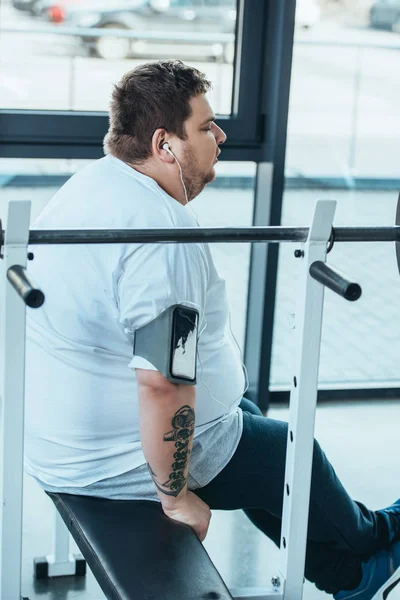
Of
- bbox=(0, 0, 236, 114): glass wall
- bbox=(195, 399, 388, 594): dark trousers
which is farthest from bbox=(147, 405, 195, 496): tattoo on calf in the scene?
bbox=(0, 0, 236, 114): glass wall

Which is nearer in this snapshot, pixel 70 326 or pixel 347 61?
pixel 70 326

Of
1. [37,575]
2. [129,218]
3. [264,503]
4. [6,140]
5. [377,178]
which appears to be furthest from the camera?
[377,178]

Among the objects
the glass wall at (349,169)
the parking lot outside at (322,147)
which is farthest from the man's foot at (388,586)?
the glass wall at (349,169)

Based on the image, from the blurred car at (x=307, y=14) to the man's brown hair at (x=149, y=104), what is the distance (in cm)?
132

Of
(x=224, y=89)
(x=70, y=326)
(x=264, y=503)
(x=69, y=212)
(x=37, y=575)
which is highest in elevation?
(x=224, y=89)

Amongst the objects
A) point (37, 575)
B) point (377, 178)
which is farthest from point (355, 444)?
point (37, 575)

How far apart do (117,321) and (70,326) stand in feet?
0.28

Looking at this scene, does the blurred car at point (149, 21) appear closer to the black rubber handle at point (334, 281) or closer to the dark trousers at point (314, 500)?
the dark trousers at point (314, 500)

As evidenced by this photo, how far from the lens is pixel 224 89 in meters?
2.87

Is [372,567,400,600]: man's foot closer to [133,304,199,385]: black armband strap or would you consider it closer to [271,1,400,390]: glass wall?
[133,304,199,385]: black armband strap

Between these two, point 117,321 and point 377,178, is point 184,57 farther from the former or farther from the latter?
point 117,321

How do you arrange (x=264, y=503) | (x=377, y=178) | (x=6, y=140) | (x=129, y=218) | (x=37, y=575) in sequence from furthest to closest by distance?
(x=377, y=178)
(x=6, y=140)
(x=37, y=575)
(x=264, y=503)
(x=129, y=218)

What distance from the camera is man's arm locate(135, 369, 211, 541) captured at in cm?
148

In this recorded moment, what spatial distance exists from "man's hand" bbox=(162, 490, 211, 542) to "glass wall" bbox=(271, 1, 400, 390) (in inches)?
64.7
